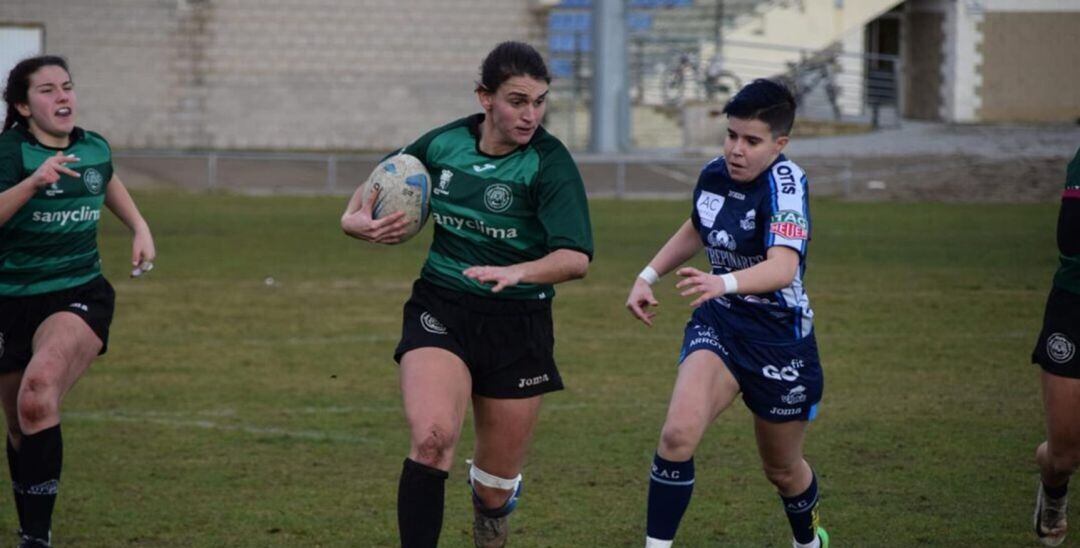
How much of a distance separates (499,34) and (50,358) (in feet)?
115

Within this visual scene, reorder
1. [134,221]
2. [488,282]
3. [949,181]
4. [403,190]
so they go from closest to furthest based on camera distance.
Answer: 1. [488,282]
2. [403,190]
3. [134,221]
4. [949,181]

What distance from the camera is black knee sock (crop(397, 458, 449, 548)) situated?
6.50m

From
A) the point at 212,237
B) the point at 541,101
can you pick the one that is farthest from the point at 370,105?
the point at 541,101

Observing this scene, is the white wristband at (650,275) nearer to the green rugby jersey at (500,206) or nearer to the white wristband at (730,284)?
the green rugby jersey at (500,206)

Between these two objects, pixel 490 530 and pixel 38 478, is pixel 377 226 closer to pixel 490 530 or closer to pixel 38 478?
pixel 490 530

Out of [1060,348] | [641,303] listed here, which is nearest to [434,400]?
[641,303]

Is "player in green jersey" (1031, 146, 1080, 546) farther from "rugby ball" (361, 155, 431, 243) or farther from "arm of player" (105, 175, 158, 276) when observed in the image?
"arm of player" (105, 175, 158, 276)

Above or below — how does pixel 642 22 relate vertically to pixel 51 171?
above

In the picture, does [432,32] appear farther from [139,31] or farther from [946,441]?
[946,441]

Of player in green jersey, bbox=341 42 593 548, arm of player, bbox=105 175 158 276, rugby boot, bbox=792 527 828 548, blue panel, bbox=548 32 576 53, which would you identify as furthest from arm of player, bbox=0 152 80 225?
blue panel, bbox=548 32 576 53

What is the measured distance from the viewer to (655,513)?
6746 millimetres

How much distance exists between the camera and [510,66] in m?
6.69

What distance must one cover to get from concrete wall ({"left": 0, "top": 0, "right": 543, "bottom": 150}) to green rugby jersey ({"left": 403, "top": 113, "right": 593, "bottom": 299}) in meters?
34.0

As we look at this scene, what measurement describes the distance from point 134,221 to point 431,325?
2011 millimetres
